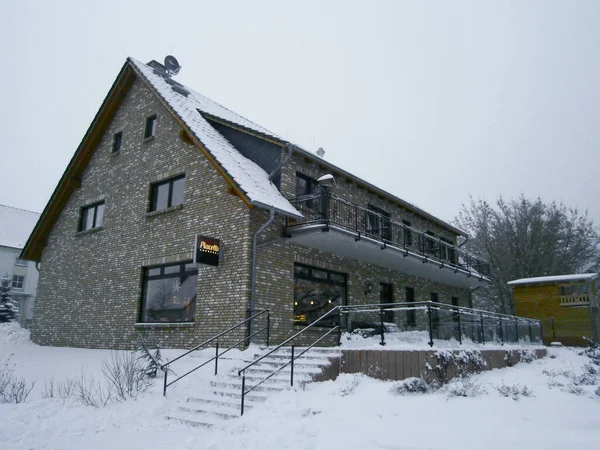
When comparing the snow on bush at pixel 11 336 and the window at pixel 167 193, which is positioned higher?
the window at pixel 167 193

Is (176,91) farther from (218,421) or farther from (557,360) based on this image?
(557,360)

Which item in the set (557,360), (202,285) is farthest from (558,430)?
(557,360)

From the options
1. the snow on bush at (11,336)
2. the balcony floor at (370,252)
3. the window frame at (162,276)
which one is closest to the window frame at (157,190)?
the window frame at (162,276)

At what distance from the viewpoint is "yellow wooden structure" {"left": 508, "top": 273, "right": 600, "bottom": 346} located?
19.0 meters

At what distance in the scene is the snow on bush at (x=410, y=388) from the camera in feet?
27.8

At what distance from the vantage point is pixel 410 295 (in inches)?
775

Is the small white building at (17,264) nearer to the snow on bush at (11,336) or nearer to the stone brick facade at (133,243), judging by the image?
the snow on bush at (11,336)

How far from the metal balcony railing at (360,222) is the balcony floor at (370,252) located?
20cm

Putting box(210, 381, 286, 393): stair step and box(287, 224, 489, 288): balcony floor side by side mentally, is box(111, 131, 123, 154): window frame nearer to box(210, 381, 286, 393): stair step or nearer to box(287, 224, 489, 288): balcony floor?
box(287, 224, 489, 288): balcony floor

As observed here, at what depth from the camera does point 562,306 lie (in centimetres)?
1988

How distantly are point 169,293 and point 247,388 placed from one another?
5.75 m

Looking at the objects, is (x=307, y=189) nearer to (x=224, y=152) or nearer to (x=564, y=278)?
(x=224, y=152)

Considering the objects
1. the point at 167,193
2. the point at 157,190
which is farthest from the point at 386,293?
the point at 157,190

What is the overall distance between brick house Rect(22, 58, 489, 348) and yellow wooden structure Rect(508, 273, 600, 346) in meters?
4.27
